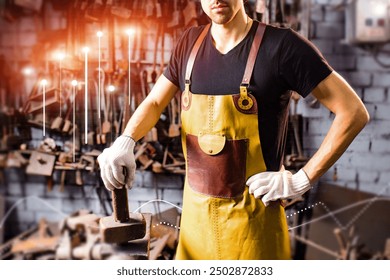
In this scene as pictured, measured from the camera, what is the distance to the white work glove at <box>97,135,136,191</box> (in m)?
1.30

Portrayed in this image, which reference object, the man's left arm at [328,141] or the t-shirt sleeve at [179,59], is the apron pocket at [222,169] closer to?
the man's left arm at [328,141]

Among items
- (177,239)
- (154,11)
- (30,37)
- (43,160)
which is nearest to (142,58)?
(154,11)

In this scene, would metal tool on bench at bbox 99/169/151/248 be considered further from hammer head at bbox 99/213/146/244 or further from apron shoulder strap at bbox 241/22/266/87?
apron shoulder strap at bbox 241/22/266/87

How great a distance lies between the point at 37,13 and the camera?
60.9 inches

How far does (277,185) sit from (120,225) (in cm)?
45

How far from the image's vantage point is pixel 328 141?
4.17ft

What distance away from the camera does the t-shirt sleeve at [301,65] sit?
122 centimetres

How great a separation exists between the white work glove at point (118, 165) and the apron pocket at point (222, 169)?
19 centimetres

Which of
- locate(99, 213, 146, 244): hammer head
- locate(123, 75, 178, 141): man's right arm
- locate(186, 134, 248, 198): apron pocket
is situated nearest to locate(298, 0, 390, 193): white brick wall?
locate(186, 134, 248, 198): apron pocket

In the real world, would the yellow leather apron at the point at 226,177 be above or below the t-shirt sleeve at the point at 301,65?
below

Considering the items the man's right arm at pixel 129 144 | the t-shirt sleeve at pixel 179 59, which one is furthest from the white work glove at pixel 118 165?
the t-shirt sleeve at pixel 179 59

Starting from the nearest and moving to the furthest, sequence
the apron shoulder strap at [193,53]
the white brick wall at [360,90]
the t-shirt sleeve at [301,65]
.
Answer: the t-shirt sleeve at [301,65]
the apron shoulder strap at [193,53]
the white brick wall at [360,90]

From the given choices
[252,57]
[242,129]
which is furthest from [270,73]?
[242,129]
